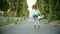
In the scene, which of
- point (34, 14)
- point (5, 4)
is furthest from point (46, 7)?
point (34, 14)

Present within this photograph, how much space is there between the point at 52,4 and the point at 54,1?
2.38ft

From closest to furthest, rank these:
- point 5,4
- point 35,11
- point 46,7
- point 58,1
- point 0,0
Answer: point 35,11 < point 0,0 < point 5,4 < point 58,1 < point 46,7

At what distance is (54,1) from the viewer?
25.2 m

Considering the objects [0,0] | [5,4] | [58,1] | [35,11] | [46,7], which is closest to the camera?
[35,11]

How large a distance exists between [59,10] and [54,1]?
130 cm

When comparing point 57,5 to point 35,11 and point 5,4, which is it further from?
point 35,11

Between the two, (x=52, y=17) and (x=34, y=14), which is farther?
(x=52, y=17)

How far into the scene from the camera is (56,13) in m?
24.8

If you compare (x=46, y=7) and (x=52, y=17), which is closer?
(x=52, y=17)

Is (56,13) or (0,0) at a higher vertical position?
(0,0)

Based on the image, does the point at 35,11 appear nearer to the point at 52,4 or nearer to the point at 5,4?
the point at 5,4

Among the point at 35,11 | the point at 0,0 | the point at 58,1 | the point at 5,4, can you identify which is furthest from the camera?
the point at 58,1

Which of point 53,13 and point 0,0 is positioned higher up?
point 0,0

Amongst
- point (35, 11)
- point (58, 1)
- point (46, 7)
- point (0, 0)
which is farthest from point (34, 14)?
point (46, 7)
